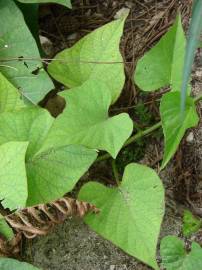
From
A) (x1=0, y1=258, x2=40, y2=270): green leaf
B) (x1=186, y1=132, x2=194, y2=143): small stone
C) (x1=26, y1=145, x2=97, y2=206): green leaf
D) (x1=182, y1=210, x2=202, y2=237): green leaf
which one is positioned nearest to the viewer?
(x1=0, y1=258, x2=40, y2=270): green leaf

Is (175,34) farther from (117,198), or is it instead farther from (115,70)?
(117,198)

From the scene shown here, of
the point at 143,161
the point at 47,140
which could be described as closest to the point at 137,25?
the point at 143,161

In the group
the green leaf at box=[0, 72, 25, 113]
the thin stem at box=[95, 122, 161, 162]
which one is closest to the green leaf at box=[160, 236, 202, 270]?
the thin stem at box=[95, 122, 161, 162]

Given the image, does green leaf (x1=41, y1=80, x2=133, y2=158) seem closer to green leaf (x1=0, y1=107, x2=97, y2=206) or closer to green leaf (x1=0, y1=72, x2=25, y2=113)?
green leaf (x1=0, y1=107, x2=97, y2=206)

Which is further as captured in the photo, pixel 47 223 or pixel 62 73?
pixel 62 73

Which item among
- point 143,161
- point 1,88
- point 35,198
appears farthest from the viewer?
point 143,161
